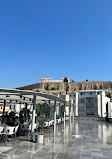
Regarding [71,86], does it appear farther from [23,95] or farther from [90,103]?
[23,95]

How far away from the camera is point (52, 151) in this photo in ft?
17.9

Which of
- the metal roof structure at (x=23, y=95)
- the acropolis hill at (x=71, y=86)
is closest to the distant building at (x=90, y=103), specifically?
the metal roof structure at (x=23, y=95)

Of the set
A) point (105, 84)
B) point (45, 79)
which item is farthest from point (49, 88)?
point (105, 84)

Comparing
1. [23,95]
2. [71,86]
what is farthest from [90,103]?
[71,86]

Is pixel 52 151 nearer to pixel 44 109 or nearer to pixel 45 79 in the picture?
pixel 44 109

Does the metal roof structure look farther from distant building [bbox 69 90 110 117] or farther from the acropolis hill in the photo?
the acropolis hill

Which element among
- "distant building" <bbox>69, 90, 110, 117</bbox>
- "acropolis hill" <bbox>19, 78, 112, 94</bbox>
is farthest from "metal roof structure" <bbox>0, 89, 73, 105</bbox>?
"acropolis hill" <bbox>19, 78, 112, 94</bbox>

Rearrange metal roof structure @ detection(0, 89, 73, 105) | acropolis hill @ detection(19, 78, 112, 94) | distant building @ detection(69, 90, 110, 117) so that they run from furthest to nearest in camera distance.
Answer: acropolis hill @ detection(19, 78, 112, 94) < distant building @ detection(69, 90, 110, 117) < metal roof structure @ detection(0, 89, 73, 105)

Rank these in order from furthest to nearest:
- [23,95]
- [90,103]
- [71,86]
Answer: [71,86]
[90,103]
[23,95]

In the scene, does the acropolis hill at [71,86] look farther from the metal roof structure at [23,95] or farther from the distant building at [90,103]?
the metal roof structure at [23,95]

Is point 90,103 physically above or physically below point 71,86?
below

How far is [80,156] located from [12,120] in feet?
13.4

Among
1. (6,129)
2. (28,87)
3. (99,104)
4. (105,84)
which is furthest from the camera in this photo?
(28,87)

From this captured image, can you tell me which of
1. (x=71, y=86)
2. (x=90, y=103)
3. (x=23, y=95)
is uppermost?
(x=71, y=86)
